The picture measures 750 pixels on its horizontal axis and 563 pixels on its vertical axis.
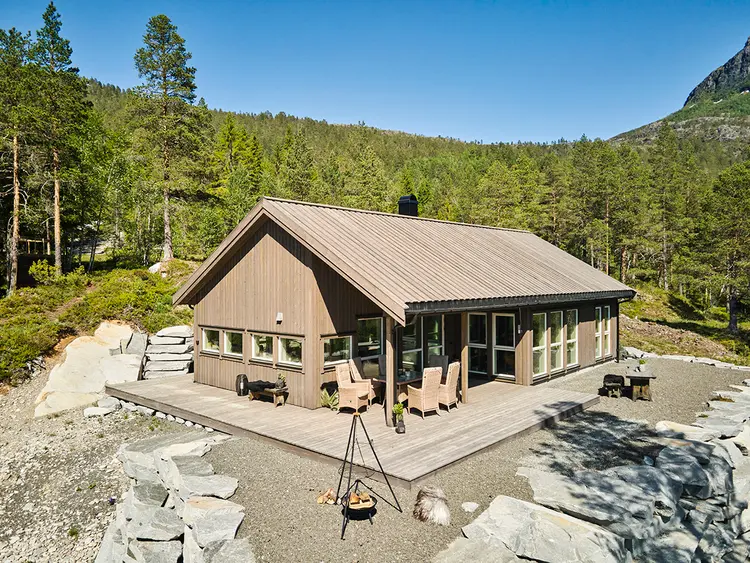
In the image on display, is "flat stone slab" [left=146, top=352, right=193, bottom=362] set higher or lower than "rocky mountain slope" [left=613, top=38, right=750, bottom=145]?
lower

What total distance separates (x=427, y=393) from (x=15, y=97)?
22.0 meters

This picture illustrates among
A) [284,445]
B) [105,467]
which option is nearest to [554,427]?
[284,445]

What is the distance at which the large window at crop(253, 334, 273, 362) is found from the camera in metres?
11.2

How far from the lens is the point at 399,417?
8.72 meters

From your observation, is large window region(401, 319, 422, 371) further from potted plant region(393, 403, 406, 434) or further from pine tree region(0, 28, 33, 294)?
pine tree region(0, 28, 33, 294)

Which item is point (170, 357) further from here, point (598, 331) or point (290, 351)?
point (598, 331)

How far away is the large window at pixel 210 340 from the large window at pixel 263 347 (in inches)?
66.7

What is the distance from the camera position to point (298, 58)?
21047 mm

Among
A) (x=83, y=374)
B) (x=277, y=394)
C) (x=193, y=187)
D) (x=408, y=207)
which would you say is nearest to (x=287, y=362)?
(x=277, y=394)

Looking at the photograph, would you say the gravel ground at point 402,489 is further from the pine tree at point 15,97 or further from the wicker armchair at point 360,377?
the pine tree at point 15,97

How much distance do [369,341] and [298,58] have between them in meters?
15.2

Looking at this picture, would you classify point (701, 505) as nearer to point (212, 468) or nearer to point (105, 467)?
point (212, 468)

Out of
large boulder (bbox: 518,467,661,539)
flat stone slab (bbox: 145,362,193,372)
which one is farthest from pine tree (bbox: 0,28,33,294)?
large boulder (bbox: 518,467,661,539)

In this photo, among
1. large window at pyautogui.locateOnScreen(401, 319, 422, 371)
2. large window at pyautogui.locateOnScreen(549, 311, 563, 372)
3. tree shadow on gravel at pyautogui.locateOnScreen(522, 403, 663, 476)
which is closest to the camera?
tree shadow on gravel at pyautogui.locateOnScreen(522, 403, 663, 476)
